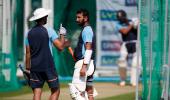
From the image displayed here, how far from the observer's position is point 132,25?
54.1 ft

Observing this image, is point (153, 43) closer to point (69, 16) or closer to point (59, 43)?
point (59, 43)

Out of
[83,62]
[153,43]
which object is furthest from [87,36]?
[153,43]

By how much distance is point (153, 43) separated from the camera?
38.7 ft

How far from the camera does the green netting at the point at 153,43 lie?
38.3 ft

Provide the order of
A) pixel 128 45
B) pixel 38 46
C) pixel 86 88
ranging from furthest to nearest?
pixel 128 45 → pixel 86 88 → pixel 38 46

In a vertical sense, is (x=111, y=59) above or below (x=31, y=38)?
below

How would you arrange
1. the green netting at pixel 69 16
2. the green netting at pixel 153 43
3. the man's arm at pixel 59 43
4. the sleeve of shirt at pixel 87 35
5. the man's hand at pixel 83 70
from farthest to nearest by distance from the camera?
the green netting at pixel 69 16 → the green netting at pixel 153 43 → the sleeve of shirt at pixel 87 35 → the man's hand at pixel 83 70 → the man's arm at pixel 59 43

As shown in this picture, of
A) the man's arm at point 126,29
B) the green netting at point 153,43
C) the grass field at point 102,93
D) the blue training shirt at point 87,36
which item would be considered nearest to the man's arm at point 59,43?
the blue training shirt at point 87,36

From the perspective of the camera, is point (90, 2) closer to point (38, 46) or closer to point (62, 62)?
point (62, 62)

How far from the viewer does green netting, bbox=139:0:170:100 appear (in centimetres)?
1169

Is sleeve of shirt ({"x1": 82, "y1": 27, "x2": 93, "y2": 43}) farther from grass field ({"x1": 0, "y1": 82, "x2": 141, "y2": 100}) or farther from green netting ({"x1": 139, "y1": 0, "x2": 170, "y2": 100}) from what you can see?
grass field ({"x1": 0, "y1": 82, "x2": 141, "y2": 100})

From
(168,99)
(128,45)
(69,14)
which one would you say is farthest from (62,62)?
(168,99)

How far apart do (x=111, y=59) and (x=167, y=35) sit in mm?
7321

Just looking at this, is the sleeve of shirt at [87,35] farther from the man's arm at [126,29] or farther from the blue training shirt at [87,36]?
the man's arm at [126,29]
